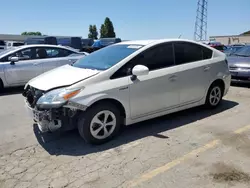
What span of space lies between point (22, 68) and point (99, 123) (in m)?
5.13

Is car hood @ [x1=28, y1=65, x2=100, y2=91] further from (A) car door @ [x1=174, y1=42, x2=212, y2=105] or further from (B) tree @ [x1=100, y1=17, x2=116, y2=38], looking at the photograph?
(B) tree @ [x1=100, y1=17, x2=116, y2=38]

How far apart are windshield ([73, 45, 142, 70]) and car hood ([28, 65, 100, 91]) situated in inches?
8.8

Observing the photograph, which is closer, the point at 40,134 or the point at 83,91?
the point at 83,91

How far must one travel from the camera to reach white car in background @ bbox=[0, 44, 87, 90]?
8031 millimetres

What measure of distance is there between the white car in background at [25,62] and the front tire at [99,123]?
428 centimetres

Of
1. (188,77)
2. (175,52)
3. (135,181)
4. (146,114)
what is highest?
(175,52)

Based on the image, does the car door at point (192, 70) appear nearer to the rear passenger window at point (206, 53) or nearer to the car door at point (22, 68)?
the rear passenger window at point (206, 53)

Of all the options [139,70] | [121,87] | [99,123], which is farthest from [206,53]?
[99,123]

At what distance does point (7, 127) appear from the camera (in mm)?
5047

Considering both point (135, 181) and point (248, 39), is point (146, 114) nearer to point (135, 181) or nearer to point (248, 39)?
point (135, 181)

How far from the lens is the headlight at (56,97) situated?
3.71 metres

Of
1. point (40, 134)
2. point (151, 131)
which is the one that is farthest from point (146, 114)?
point (40, 134)

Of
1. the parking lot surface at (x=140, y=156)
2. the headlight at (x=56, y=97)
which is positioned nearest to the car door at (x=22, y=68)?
the parking lot surface at (x=140, y=156)

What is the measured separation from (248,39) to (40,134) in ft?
177
